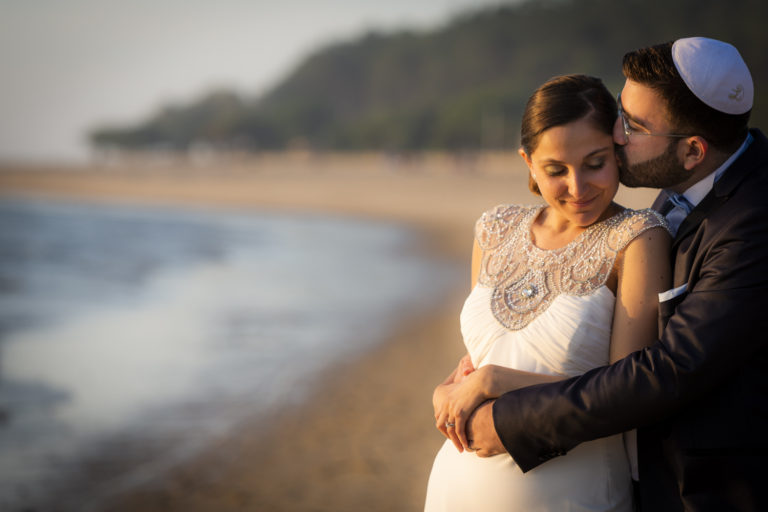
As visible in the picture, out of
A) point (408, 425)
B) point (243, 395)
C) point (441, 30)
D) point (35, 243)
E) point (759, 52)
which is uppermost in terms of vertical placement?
point (441, 30)

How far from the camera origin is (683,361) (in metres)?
1.88

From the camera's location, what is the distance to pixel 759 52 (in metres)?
55.3

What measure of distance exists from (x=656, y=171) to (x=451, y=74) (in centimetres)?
12079

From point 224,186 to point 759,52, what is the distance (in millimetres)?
41880

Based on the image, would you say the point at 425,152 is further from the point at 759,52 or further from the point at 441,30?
the point at 441,30

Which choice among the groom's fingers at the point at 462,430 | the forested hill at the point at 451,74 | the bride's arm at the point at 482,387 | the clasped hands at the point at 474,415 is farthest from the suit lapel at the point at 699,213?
the forested hill at the point at 451,74

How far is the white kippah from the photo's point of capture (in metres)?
1.98

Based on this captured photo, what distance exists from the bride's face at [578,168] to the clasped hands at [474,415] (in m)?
0.57

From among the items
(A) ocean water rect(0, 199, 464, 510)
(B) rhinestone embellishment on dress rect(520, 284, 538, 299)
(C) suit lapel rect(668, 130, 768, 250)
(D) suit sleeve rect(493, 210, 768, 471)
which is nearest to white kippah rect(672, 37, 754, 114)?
(C) suit lapel rect(668, 130, 768, 250)

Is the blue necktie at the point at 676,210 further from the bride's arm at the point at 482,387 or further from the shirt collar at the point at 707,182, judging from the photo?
the bride's arm at the point at 482,387

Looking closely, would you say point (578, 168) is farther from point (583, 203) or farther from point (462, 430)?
point (462, 430)

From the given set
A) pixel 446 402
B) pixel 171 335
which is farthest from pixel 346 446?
pixel 171 335

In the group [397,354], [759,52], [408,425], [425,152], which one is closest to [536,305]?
[408,425]

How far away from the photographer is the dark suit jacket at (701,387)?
6.12 feet
